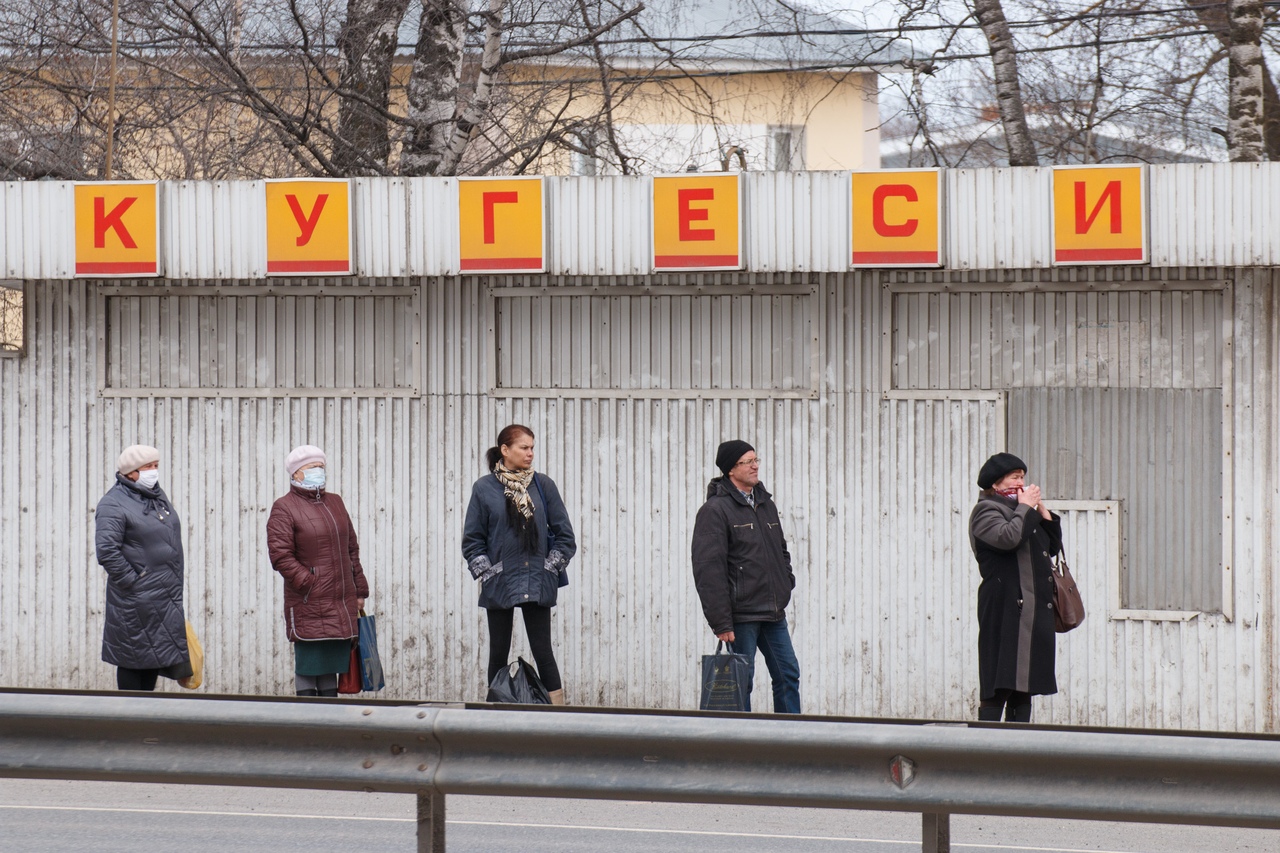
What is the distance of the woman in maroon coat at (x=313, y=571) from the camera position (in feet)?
22.8

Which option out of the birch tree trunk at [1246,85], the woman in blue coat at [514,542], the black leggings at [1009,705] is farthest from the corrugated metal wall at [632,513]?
the birch tree trunk at [1246,85]

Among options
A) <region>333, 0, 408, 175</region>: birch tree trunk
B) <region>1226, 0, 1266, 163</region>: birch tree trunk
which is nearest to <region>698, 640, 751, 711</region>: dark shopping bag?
<region>1226, 0, 1266, 163</region>: birch tree trunk

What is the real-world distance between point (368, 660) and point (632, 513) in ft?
5.97

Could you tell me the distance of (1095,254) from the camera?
7113mm

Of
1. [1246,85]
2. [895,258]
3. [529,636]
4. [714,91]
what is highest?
[714,91]

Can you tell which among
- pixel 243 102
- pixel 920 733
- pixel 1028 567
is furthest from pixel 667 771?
pixel 243 102

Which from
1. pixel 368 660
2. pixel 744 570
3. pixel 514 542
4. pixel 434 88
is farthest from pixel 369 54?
pixel 744 570

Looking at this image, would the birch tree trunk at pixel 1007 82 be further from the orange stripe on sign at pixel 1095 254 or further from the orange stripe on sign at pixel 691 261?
the orange stripe on sign at pixel 691 261

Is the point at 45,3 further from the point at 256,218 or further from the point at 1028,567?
the point at 1028,567

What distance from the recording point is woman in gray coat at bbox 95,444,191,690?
6867mm

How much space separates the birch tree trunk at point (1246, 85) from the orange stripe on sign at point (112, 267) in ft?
24.0

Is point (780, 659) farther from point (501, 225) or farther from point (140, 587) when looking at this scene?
point (140, 587)

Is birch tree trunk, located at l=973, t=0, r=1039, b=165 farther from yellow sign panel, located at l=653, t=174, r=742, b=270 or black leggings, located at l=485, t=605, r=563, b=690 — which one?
black leggings, located at l=485, t=605, r=563, b=690

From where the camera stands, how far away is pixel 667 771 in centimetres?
377
